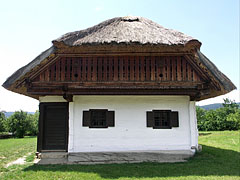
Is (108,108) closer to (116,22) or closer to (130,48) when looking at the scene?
(130,48)

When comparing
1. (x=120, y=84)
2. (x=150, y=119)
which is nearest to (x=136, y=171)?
(x=150, y=119)

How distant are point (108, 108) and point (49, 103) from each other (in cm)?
260

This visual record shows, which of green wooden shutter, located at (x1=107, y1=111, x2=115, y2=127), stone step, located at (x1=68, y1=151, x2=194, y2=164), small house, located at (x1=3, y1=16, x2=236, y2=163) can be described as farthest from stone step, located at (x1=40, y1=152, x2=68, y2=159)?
green wooden shutter, located at (x1=107, y1=111, x2=115, y2=127)

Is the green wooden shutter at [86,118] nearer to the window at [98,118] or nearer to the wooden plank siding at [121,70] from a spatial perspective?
the window at [98,118]

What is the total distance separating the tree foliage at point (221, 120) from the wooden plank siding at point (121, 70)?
1975cm

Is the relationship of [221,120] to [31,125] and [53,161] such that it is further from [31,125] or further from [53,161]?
[31,125]

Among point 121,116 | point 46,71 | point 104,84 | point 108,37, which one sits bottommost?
point 121,116

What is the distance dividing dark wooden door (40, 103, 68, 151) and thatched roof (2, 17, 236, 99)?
1.48 meters

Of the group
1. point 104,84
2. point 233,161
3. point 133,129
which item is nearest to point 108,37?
point 104,84

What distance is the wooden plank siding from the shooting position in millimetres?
7516

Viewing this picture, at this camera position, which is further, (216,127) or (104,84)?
(216,127)

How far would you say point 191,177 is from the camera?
5.56 meters

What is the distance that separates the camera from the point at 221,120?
25.7 meters

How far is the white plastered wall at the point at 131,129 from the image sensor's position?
766 centimetres
